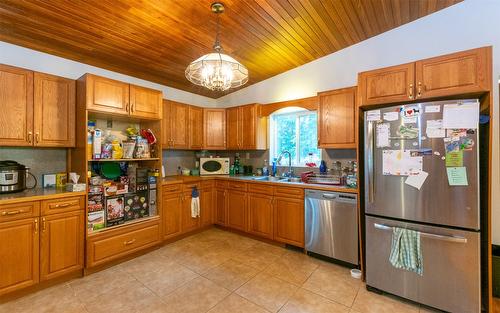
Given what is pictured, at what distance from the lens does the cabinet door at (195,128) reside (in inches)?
158

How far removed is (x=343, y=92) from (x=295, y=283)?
7.91 ft

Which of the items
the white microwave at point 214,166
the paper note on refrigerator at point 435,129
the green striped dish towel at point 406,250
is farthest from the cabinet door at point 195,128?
the paper note on refrigerator at point 435,129

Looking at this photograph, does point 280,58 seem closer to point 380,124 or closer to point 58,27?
point 380,124

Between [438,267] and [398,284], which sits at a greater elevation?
[438,267]

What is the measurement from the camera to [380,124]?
2.16 metres

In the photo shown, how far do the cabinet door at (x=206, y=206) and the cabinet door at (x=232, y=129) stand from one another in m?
0.94

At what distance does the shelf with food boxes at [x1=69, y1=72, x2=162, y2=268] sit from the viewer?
2551 millimetres

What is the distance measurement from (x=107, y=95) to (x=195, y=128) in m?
1.59

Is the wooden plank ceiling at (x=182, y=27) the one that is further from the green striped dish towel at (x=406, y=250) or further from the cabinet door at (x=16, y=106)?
the green striped dish towel at (x=406, y=250)

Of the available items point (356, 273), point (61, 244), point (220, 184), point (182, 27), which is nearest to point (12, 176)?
point (61, 244)

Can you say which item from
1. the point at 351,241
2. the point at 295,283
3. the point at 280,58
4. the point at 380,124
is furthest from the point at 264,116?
the point at 295,283

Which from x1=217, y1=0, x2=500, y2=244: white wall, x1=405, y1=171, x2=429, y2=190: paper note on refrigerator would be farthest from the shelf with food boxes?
x1=405, y1=171, x2=429, y2=190: paper note on refrigerator

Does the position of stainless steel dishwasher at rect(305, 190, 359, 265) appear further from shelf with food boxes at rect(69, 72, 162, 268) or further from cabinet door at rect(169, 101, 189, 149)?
cabinet door at rect(169, 101, 189, 149)

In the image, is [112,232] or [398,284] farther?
[112,232]
